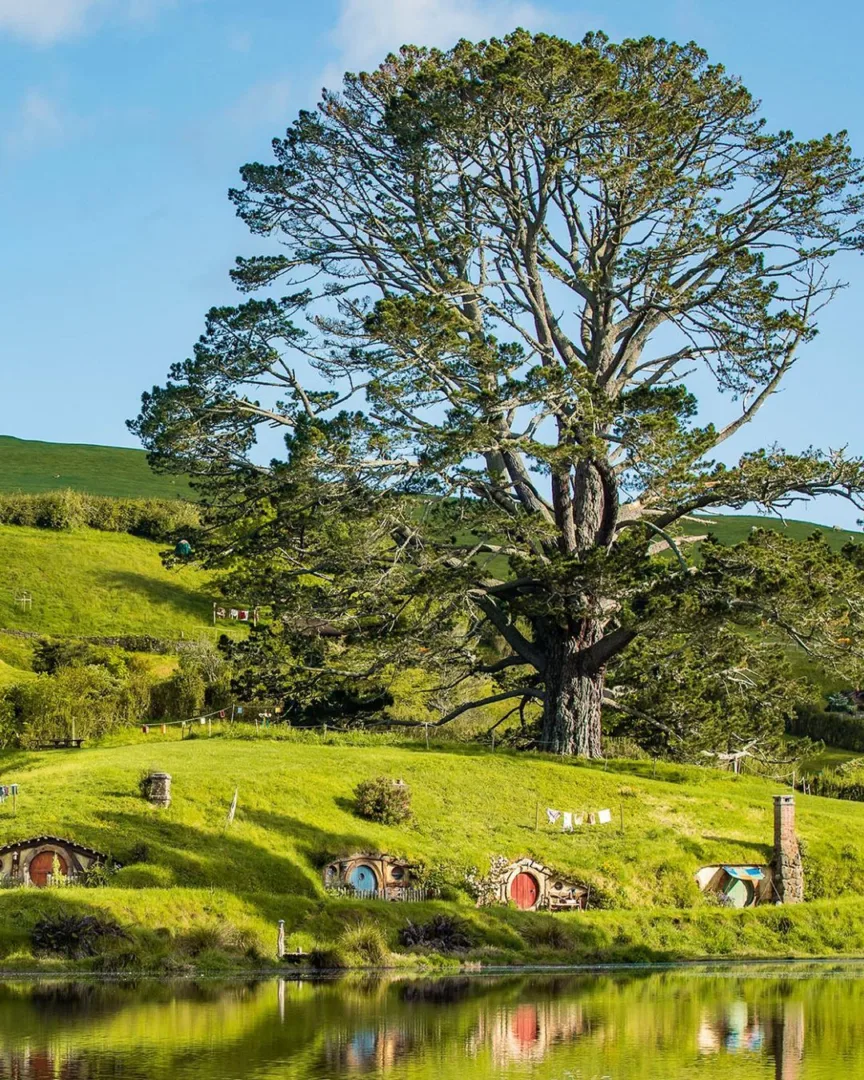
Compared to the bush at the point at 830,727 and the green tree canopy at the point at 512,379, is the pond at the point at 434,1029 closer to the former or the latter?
the green tree canopy at the point at 512,379

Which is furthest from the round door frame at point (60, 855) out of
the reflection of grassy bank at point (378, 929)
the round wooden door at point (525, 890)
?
the round wooden door at point (525, 890)

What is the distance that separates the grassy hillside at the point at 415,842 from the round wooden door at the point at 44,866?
131 cm

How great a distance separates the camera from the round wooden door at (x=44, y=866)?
37250mm

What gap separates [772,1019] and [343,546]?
2579cm

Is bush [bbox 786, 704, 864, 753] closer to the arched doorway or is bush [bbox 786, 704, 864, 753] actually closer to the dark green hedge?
the arched doorway

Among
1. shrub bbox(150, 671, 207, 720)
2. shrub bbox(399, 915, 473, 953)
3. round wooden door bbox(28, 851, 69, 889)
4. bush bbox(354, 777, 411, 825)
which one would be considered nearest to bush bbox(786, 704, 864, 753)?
shrub bbox(150, 671, 207, 720)

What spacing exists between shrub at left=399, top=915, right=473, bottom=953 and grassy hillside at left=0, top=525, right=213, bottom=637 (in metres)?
58.7

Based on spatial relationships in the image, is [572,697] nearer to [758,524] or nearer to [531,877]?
[531,877]

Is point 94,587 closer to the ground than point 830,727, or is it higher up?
higher up

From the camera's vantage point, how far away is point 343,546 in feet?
172

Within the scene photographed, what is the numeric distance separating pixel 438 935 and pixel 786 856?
12.2 m

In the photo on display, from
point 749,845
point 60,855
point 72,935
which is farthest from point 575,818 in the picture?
point 72,935

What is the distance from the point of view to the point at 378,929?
120 ft

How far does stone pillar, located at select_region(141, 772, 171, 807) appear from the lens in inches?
1645
